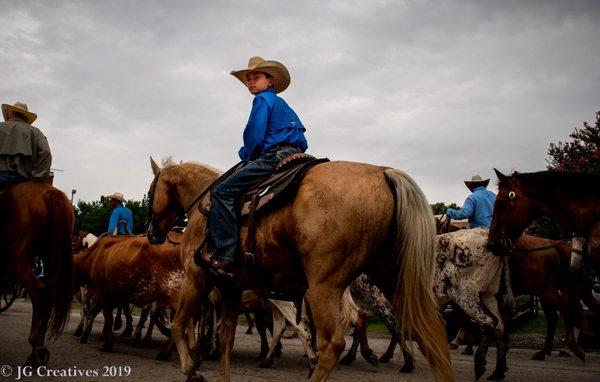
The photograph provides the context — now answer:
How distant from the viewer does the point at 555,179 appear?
6574mm

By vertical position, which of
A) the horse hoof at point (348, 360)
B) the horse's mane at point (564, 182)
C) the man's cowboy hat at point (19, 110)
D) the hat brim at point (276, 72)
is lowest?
the horse hoof at point (348, 360)

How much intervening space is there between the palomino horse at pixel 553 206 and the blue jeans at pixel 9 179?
21.2 feet

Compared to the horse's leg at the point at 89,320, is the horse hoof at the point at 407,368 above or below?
above

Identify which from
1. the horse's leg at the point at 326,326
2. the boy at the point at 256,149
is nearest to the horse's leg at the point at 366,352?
the boy at the point at 256,149

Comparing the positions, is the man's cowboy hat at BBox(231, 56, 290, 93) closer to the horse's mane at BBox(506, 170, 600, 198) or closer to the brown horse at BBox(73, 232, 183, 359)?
the brown horse at BBox(73, 232, 183, 359)

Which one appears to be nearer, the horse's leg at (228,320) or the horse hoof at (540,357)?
the horse's leg at (228,320)

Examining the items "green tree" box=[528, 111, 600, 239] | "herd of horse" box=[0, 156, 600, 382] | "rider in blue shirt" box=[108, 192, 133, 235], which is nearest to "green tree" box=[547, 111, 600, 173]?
"green tree" box=[528, 111, 600, 239]

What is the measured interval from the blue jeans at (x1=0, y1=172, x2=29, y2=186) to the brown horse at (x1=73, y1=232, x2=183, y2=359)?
235cm

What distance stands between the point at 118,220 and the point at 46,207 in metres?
6.44

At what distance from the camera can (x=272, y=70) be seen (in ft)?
17.0

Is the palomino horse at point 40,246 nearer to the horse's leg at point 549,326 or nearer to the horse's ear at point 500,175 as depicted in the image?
the horse's ear at point 500,175

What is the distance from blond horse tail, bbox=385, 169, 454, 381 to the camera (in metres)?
3.87

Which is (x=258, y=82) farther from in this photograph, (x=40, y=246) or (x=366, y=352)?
(x=366, y=352)

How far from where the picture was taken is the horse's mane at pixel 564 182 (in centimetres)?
631
